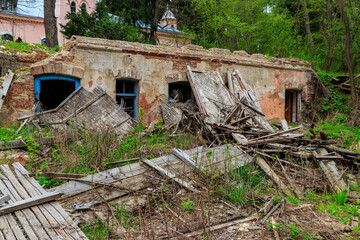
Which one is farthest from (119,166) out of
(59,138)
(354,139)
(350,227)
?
(354,139)

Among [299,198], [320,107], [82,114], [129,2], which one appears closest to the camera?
[299,198]

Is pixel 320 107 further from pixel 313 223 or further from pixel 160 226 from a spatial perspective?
pixel 160 226

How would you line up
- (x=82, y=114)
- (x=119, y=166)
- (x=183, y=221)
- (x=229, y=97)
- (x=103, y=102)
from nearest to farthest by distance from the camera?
(x=183, y=221) < (x=119, y=166) < (x=82, y=114) < (x=103, y=102) < (x=229, y=97)

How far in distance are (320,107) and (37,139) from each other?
12599 mm

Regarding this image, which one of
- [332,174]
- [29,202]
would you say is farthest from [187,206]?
[332,174]

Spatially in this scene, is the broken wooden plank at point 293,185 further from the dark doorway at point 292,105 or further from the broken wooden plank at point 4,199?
the dark doorway at point 292,105

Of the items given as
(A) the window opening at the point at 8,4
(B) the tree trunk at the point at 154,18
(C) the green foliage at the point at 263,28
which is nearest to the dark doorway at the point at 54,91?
(B) the tree trunk at the point at 154,18

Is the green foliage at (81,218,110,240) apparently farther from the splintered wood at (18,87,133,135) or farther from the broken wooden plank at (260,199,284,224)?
the splintered wood at (18,87,133,135)

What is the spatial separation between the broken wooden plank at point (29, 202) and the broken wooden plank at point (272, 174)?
3497 mm

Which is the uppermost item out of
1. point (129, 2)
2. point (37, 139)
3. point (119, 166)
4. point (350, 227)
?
point (129, 2)

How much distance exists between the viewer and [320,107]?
42.8 ft

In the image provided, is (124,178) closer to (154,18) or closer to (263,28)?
(263,28)

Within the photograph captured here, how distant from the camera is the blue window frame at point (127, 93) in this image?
28.7 ft

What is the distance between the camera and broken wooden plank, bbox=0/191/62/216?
303cm
